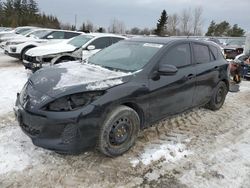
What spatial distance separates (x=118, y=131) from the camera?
362 centimetres

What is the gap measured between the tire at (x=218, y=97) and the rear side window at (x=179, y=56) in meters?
1.36

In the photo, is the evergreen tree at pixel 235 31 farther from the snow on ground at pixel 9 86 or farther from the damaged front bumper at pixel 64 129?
the damaged front bumper at pixel 64 129

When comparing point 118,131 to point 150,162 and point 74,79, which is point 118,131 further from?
point 74,79

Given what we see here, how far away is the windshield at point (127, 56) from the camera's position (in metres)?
4.10

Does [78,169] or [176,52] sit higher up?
[176,52]

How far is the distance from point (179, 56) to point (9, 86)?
5104 mm

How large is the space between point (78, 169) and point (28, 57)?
21.2 ft

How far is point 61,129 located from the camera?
3117 millimetres

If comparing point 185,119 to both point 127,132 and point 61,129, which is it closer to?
point 127,132

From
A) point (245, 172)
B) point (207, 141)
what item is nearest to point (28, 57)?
point (207, 141)

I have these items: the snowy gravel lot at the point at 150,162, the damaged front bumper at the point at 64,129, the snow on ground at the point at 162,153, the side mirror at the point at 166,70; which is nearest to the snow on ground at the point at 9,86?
the snowy gravel lot at the point at 150,162

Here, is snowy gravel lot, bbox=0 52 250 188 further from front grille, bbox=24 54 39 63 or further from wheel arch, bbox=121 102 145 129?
front grille, bbox=24 54 39 63

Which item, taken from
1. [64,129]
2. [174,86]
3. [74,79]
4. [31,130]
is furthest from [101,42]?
[64,129]

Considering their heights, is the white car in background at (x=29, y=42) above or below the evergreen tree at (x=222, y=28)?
below
